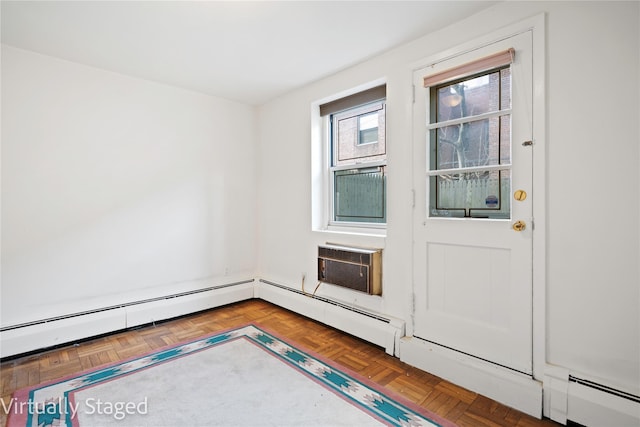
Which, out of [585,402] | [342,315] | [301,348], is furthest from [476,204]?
[301,348]

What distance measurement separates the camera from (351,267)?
119 inches

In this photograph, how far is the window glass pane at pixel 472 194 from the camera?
2.16m

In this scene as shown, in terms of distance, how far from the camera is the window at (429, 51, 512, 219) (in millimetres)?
2150

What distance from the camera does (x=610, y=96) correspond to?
1736mm

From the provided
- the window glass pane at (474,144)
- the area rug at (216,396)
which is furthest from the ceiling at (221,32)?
the area rug at (216,396)

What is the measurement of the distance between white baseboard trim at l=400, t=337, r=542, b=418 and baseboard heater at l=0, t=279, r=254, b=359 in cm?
234

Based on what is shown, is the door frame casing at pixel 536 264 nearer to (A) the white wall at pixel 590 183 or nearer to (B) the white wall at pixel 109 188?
(A) the white wall at pixel 590 183

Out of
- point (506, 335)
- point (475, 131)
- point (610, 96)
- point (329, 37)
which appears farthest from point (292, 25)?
point (506, 335)

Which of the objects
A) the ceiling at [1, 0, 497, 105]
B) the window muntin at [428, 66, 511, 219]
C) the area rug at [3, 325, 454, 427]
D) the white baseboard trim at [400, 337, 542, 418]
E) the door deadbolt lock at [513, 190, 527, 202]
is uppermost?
the ceiling at [1, 0, 497, 105]

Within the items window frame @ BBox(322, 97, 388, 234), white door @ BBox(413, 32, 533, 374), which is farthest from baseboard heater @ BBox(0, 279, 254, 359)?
white door @ BBox(413, 32, 533, 374)

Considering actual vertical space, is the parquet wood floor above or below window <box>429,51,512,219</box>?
below

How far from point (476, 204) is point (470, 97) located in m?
0.78

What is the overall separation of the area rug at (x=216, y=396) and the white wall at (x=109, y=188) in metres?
0.98

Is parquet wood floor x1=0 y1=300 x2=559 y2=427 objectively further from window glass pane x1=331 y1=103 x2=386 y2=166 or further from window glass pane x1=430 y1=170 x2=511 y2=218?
window glass pane x1=331 y1=103 x2=386 y2=166
